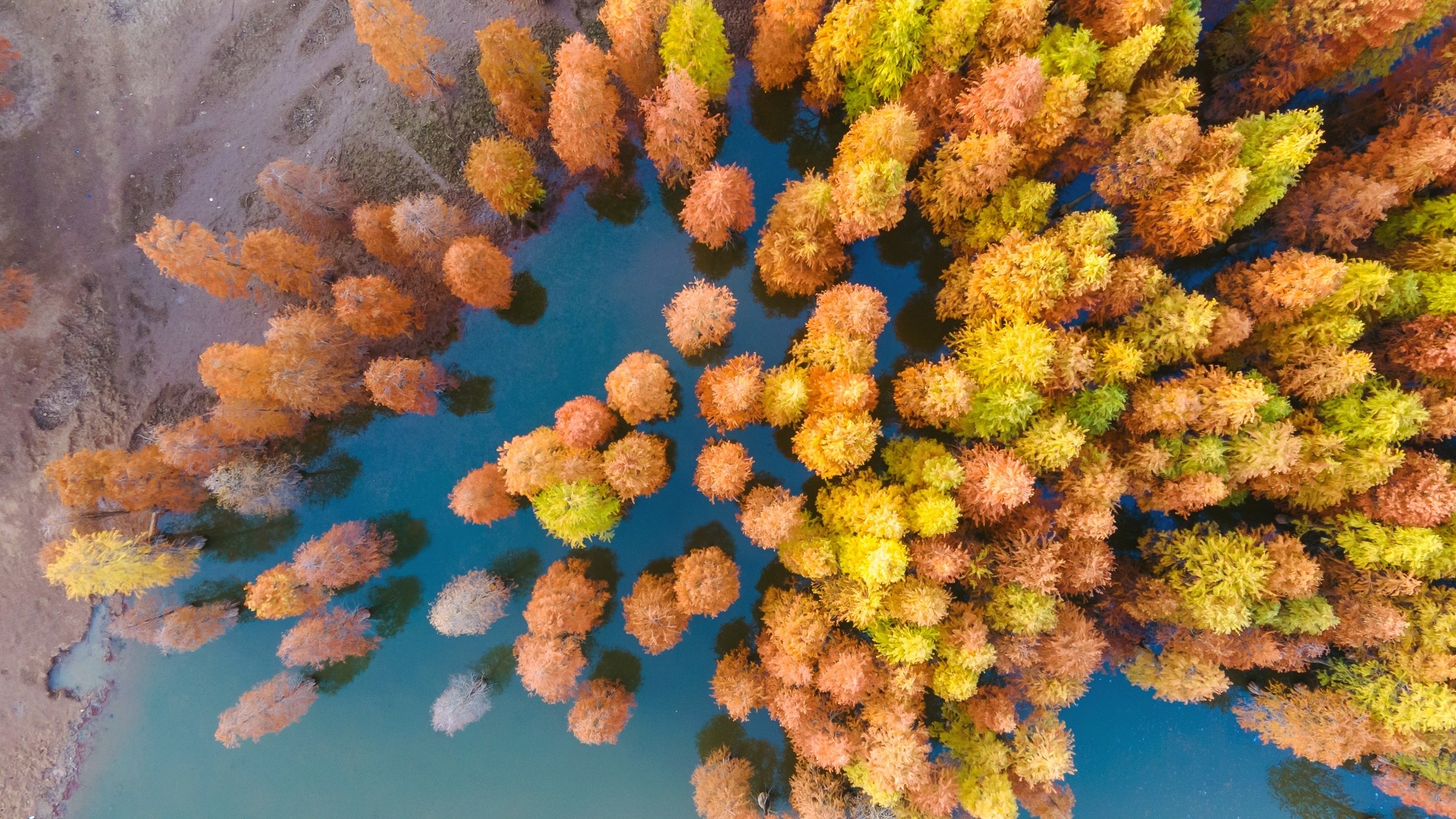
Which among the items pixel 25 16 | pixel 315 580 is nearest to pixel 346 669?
pixel 315 580

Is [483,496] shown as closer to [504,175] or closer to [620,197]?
[504,175]

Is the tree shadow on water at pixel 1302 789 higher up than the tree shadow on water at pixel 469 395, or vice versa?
the tree shadow on water at pixel 469 395

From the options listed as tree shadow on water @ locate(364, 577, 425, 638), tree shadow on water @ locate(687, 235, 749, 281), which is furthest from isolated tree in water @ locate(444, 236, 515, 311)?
tree shadow on water @ locate(364, 577, 425, 638)

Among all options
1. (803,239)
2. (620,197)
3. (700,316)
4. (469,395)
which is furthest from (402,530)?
(803,239)

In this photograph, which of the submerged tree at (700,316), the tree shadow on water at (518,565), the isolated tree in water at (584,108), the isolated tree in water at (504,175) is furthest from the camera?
the tree shadow on water at (518,565)

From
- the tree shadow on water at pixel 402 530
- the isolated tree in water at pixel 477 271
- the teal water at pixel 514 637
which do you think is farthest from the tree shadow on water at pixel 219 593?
the isolated tree in water at pixel 477 271

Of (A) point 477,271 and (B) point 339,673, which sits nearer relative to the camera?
(A) point 477,271

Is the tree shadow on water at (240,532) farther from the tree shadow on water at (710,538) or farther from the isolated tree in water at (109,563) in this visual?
the tree shadow on water at (710,538)
